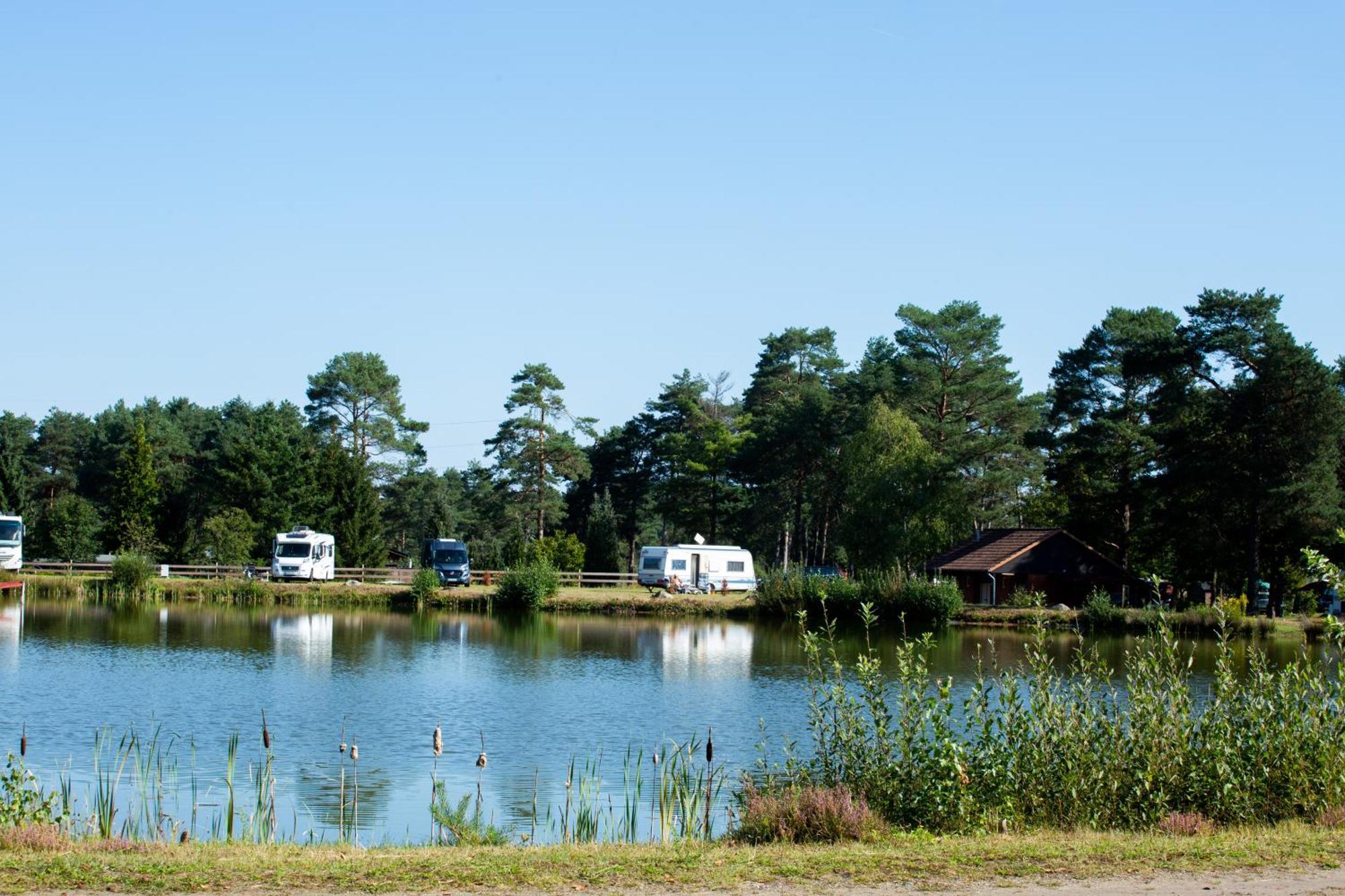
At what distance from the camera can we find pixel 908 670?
1175 centimetres

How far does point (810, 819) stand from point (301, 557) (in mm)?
45481

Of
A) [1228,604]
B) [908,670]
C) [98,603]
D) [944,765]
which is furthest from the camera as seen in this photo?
[98,603]

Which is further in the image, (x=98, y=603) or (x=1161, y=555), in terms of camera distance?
(x=1161, y=555)

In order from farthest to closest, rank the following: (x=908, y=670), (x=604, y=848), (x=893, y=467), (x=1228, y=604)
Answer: (x=893, y=467) → (x=1228, y=604) → (x=908, y=670) → (x=604, y=848)

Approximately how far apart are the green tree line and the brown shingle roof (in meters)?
2.08

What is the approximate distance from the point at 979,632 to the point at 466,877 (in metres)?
37.5

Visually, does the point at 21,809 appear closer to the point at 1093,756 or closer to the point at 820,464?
the point at 1093,756

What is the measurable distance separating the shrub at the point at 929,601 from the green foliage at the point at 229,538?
93.7 feet

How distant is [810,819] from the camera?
34.0 feet

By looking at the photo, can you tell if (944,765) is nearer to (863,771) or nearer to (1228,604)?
(863,771)

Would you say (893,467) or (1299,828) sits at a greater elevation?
(893,467)

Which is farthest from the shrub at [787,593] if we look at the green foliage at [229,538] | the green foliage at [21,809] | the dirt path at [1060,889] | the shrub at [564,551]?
the dirt path at [1060,889]

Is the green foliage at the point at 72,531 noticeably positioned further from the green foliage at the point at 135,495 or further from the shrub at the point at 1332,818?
the shrub at the point at 1332,818

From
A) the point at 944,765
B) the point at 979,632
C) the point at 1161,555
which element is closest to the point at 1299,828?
the point at 944,765
